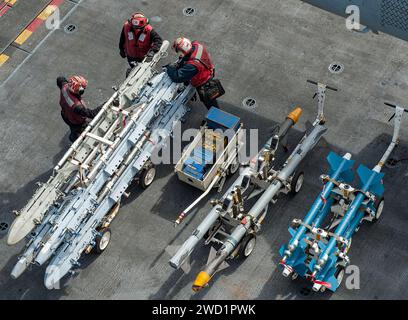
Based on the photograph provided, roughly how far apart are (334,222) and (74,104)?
7507 mm

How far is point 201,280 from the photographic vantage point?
65.8 ft

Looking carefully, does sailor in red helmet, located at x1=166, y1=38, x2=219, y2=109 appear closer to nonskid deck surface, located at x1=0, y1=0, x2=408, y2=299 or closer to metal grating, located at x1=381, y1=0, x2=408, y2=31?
nonskid deck surface, located at x1=0, y1=0, x2=408, y2=299

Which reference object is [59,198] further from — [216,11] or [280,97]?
[216,11]

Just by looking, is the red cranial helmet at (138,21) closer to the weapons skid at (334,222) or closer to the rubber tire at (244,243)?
the weapons skid at (334,222)

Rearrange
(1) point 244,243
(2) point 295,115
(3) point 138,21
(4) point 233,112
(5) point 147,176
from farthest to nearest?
(4) point 233,112 → (3) point 138,21 → (2) point 295,115 → (5) point 147,176 → (1) point 244,243

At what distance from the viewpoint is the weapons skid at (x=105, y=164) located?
20656 millimetres

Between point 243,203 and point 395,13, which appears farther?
point 243,203

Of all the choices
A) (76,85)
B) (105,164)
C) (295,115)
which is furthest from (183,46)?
(105,164)

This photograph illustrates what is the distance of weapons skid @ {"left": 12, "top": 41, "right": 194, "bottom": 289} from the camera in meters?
20.7

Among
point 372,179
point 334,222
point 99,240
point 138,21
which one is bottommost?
point 99,240

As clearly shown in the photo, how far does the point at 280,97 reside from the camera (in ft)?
80.9

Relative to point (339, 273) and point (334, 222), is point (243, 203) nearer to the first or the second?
point (334, 222)

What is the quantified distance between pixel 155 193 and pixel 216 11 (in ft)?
24.2

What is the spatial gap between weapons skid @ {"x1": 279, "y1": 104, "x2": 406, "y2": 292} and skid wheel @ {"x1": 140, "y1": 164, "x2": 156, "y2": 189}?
444cm
